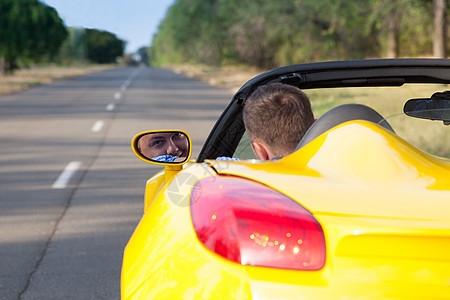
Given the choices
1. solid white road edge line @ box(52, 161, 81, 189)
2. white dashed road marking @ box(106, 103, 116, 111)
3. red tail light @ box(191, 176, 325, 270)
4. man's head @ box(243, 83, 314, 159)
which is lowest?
white dashed road marking @ box(106, 103, 116, 111)

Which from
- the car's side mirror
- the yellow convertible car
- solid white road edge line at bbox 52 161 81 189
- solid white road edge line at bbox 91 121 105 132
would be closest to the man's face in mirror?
the car's side mirror

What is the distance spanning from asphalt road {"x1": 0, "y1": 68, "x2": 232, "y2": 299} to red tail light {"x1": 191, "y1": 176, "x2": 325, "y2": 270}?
2.48 meters

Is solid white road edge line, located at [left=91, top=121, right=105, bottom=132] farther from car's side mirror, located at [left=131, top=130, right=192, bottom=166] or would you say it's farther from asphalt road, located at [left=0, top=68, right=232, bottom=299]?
car's side mirror, located at [left=131, top=130, right=192, bottom=166]

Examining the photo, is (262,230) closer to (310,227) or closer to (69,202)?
(310,227)

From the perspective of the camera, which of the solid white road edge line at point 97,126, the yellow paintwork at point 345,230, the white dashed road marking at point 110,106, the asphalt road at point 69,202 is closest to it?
the yellow paintwork at point 345,230

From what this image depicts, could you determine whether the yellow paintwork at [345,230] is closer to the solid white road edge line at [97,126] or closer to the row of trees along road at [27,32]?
the solid white road edge line at [97,126]

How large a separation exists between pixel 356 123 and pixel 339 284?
0.50 meters

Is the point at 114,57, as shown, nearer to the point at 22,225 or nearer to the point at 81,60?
the point at 81,60

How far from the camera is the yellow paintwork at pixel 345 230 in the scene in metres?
1.49

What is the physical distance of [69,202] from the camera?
6715 millimetres

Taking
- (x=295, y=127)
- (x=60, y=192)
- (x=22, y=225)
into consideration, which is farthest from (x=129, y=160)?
(x=295, y=127)

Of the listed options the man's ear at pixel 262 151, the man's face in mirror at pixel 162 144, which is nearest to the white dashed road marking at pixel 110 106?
the man's face in mirror at pixel 162 144

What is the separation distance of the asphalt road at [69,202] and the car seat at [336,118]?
2.35 m

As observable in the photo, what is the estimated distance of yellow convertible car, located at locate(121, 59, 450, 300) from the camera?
1.49m
